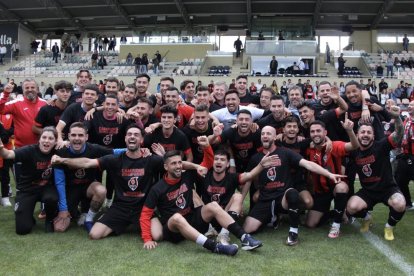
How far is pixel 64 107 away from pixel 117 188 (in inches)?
74.1

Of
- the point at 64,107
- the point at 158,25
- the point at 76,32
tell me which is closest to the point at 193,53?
the point at 158,25

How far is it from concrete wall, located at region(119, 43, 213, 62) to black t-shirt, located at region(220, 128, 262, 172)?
2434cm

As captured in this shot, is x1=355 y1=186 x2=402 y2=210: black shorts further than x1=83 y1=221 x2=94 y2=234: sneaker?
No

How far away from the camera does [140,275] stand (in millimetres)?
3797

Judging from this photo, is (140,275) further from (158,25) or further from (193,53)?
(158,25)

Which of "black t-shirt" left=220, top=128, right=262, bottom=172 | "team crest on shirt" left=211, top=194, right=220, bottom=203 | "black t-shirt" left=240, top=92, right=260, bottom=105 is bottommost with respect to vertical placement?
"team crest on shirt" left=211, top=194, right=220, bottom=203

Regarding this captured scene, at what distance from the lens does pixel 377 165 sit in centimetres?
523

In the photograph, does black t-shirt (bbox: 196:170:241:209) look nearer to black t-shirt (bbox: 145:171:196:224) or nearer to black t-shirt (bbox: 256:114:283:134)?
black t-shirt (bbox: 145:171:196:224)

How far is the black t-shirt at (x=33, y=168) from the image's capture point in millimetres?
5316

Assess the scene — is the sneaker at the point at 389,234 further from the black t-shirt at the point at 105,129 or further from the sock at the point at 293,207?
the black t-shirt at the point at 105,129

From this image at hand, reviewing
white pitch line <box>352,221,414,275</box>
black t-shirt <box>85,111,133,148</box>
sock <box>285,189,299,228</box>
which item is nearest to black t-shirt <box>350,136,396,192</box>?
white pitch line <box>352,221,414,275</box>

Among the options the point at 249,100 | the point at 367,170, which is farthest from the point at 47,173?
the point at 367,170

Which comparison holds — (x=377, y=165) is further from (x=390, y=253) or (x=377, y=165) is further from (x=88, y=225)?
(x=88, y=225)

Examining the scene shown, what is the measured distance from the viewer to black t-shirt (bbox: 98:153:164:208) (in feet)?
17.0
